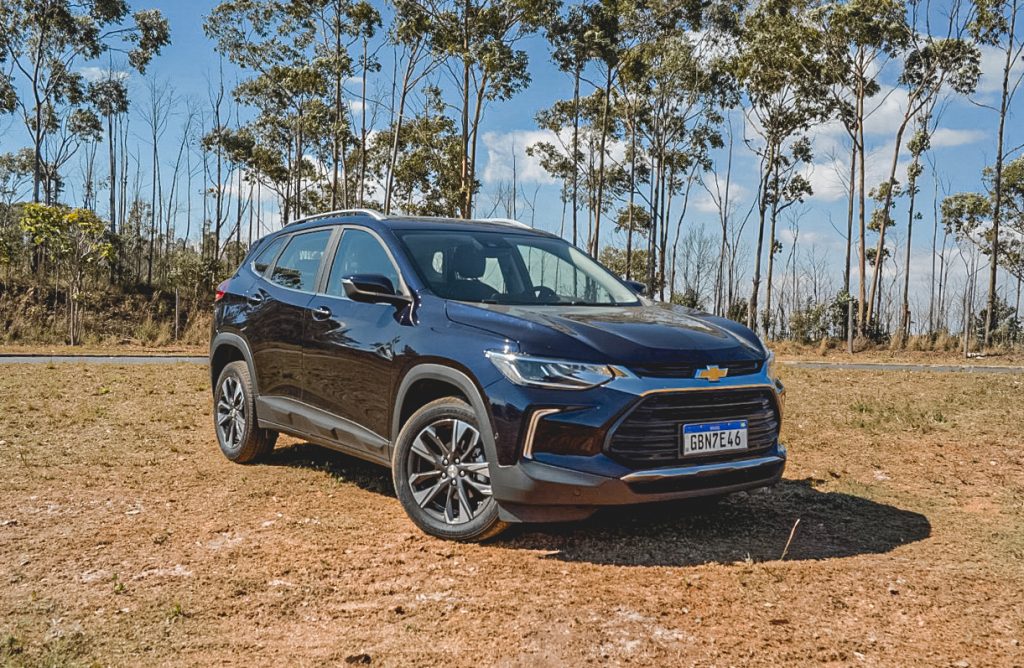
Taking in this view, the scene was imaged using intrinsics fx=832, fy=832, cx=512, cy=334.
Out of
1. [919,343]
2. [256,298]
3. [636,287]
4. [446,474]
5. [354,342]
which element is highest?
[636,287]

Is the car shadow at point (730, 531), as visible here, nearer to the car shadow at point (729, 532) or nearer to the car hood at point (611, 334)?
the car shadow at point (729, 532)

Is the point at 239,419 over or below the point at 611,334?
below

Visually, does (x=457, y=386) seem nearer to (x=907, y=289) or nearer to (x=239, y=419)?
(x=239, y=419)

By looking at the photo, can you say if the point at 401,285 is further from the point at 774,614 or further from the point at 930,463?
the point at 930,463

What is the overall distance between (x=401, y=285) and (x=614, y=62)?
34811mm

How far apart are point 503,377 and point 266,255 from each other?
128 inches

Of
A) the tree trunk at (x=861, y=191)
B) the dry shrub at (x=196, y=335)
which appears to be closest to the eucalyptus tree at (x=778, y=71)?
the tree trunk at (x=861, y=191)

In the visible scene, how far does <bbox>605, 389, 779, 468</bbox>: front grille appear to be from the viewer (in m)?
3.91

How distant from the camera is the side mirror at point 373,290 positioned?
4.62 meters

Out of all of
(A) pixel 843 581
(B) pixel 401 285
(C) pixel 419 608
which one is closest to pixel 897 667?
(A) pixel 843 581

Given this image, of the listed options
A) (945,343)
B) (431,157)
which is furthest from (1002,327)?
(431,157)

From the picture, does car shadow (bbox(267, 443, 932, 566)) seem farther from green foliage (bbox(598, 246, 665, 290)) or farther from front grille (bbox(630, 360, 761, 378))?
green foliage (bbox(598, 246, 665, 290))

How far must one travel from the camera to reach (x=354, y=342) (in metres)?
5.00

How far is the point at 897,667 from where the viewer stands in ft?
9.85
